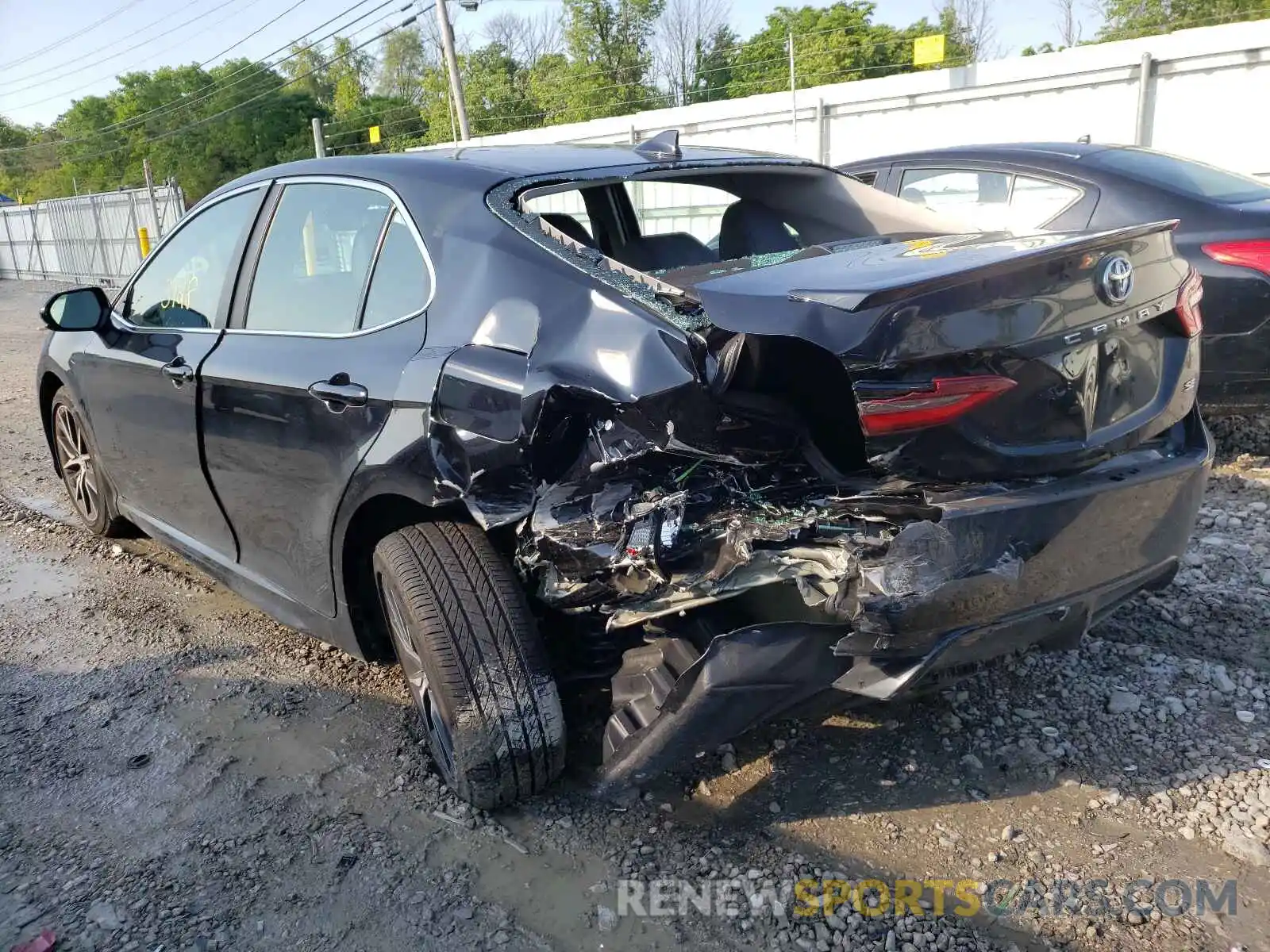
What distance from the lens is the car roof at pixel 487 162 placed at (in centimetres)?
287

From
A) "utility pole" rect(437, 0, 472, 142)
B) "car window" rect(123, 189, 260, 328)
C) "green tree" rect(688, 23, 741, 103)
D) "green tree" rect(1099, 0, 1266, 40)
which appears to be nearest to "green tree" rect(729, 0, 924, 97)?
"green tree" rect(688, 23, 741, 103)

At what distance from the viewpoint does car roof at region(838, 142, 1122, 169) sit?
17.7 feet

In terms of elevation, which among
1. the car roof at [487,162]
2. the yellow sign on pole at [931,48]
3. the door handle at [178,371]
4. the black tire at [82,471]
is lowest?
the black tire at [82,471]

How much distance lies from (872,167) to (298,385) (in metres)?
4.57

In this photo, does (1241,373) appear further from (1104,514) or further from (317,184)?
(317,184)

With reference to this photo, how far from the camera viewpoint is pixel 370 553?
2984mm

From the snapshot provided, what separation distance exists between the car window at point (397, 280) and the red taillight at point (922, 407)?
1288mm

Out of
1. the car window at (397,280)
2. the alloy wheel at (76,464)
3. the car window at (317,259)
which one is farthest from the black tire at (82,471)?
the car window at (397,280)

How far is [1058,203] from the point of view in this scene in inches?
208

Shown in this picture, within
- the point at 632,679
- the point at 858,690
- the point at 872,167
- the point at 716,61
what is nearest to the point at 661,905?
the point at 632,679

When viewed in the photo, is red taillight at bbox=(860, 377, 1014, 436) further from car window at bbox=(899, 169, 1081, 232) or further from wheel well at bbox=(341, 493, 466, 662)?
car window at bbox=(899, 169, 1081, 232)

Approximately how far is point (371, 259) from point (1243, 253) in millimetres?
4169

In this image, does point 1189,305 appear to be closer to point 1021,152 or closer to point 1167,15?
point 1021,152

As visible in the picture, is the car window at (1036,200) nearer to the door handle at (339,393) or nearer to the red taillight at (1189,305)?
the red taillight at (1189,305)
